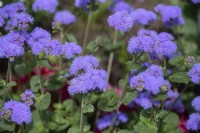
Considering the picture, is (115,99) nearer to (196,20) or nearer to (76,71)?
(76,71)

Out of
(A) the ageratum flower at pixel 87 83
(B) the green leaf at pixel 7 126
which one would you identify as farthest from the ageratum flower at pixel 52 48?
(B) the green leaf at pixel 7 126

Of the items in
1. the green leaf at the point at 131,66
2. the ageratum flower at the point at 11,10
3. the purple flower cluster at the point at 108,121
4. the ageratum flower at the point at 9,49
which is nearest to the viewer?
the ageratum flower at the point at 9,49

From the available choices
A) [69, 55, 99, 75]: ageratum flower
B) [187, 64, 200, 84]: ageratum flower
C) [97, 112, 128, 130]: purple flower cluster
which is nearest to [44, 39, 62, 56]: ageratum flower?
[69, 55, 99, 75]: ageratum flower

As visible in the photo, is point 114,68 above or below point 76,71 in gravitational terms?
below

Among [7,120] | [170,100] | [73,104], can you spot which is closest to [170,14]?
[170,100]

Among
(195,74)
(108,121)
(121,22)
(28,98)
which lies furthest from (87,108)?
(108,121)

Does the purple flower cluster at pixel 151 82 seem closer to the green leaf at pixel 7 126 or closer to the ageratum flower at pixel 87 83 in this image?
the ageratum flower at pixel 87 83
